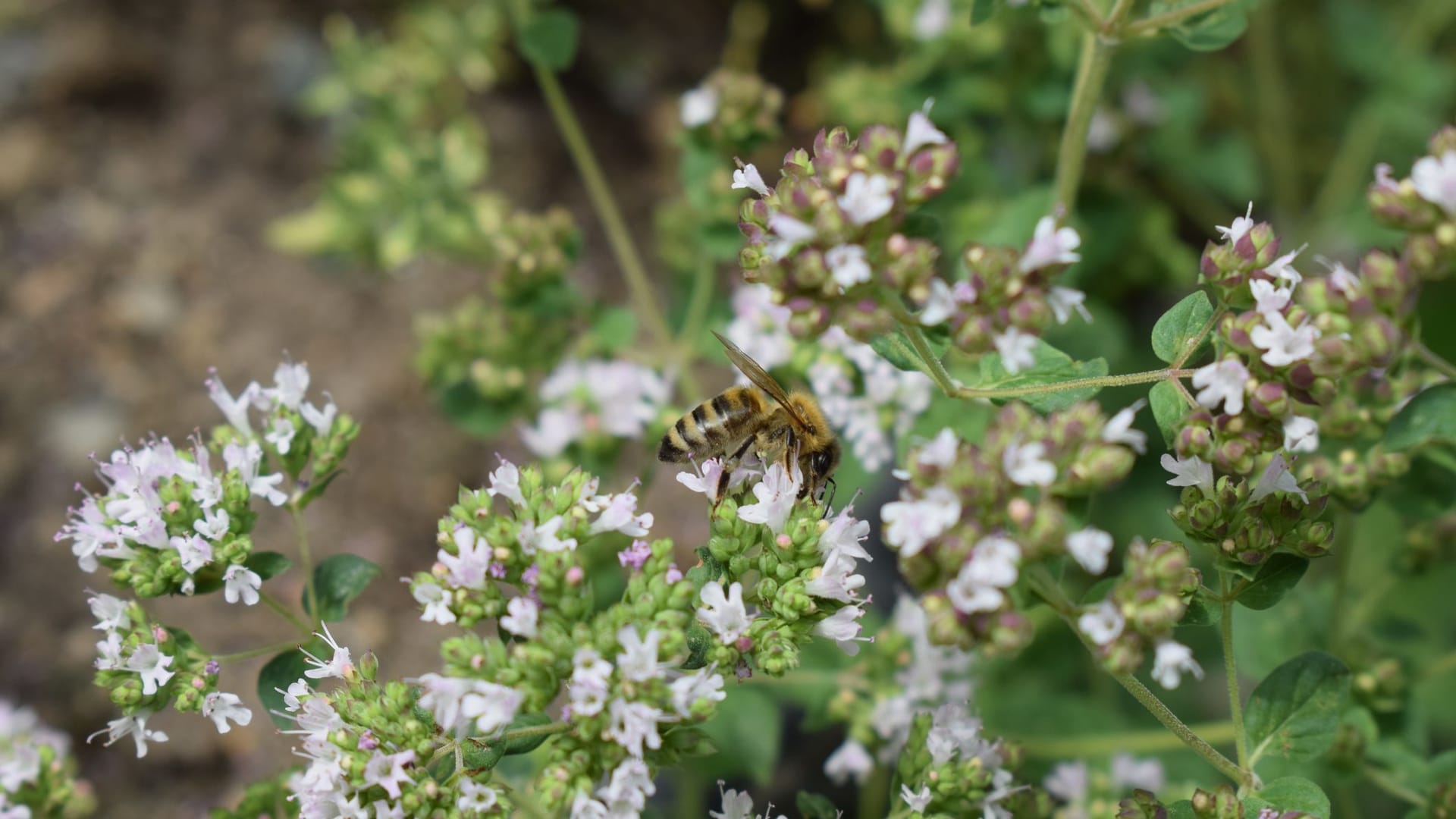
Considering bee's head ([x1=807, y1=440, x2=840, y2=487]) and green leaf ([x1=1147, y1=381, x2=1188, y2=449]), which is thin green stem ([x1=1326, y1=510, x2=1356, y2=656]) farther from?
bee's head ([x1=807, y1=440, x2=840, y2=487])

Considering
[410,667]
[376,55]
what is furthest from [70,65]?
[410,667]

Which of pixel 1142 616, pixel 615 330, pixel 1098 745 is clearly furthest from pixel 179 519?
pixel 1098 745

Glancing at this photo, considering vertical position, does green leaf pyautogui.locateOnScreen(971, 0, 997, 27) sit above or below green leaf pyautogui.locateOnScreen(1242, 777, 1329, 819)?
above

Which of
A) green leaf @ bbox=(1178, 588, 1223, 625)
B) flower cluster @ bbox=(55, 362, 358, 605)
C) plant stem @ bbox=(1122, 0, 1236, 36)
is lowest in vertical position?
green leaf @ bbox=(1178, 588, 1223, 625)

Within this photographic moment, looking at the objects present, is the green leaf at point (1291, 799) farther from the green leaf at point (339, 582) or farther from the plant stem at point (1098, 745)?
the green leaf at point (339, 582)

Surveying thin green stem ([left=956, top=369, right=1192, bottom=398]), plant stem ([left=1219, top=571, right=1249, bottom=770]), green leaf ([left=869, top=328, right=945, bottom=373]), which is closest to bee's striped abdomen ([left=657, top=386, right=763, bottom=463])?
green leaf ([left=869, top=328, right=945, bottom=373])
